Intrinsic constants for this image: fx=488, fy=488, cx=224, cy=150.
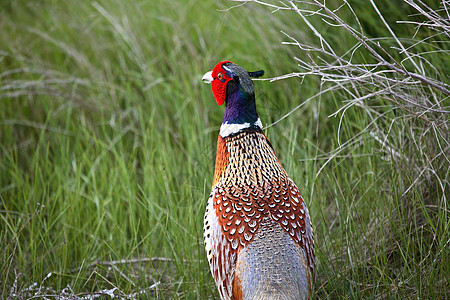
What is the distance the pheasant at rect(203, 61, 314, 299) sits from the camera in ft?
7.21

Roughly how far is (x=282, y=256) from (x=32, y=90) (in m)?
3.58

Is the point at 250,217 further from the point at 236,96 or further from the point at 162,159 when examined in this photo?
the point at 162,159

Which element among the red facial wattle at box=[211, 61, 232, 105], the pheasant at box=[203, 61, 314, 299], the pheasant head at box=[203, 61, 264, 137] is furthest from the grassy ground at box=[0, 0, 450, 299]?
the red facial wattle at box=[211, 61, 232, 105]

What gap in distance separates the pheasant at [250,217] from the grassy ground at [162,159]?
17.7 inches

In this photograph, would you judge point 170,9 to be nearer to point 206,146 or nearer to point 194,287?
point 206,146

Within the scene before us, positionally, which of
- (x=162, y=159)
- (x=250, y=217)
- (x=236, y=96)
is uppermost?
(x=236, y=96)

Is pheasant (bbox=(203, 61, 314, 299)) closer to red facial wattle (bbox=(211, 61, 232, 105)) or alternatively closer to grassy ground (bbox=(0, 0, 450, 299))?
red facial wattle (bbox=(211, 61, 232, 105))

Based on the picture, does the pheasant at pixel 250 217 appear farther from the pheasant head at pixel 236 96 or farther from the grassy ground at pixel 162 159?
the grassy ground at pixel 162 159

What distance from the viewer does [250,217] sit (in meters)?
2.33

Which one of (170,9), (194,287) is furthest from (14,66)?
(194,287)

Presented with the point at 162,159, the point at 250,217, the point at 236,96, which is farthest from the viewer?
the point at 162,159

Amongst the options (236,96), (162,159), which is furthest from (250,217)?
(162,159)

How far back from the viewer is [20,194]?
366 centimetres

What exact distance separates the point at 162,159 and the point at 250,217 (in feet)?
4.60
